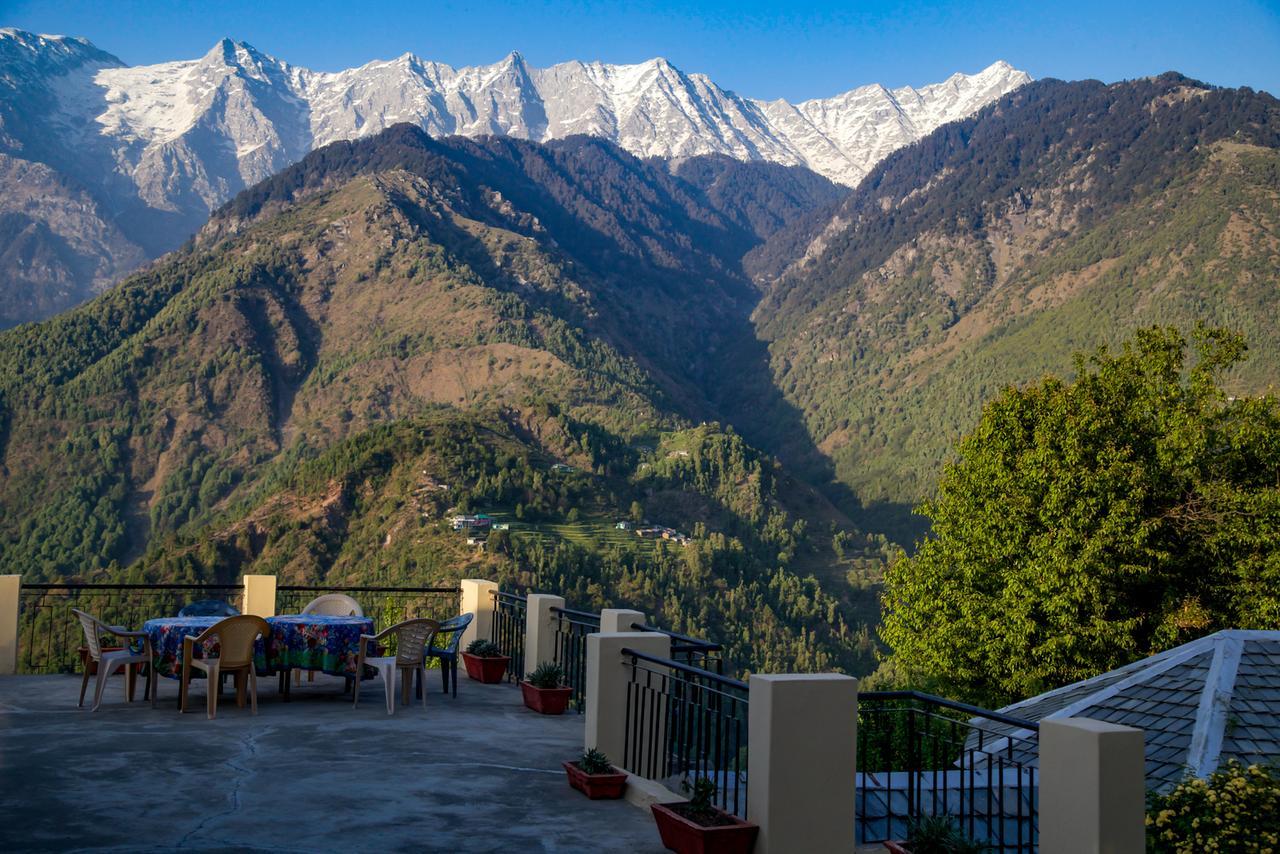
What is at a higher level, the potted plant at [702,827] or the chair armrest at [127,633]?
the chair armrest at [127,633]

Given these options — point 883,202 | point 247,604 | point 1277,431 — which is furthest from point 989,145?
point 247,604

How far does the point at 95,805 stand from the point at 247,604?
764 cm

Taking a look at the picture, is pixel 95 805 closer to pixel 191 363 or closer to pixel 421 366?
pixel 421 366

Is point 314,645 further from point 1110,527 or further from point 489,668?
point 1110,527

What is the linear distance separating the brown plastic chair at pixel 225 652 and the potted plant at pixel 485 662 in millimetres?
3060

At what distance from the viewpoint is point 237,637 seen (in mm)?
9047

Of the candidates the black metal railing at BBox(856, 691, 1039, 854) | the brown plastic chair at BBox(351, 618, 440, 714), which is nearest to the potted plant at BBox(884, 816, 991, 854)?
the black metal railing at BBox(856, 691, 1039, 854)

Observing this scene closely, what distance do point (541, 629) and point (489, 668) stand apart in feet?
3.43

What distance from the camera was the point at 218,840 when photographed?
551cm

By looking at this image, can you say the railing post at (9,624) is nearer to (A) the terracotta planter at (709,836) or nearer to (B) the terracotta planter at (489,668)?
(B) the terracotta planter at (489,668)

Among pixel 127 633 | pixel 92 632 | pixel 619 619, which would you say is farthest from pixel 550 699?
pixel 92 632

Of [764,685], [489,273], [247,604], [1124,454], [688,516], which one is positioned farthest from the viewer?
[489,273]

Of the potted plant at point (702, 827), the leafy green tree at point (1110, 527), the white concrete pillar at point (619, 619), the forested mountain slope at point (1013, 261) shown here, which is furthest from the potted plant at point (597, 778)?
the forested mountain slope at point (1013, 261)

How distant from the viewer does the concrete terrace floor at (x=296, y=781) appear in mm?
5680
